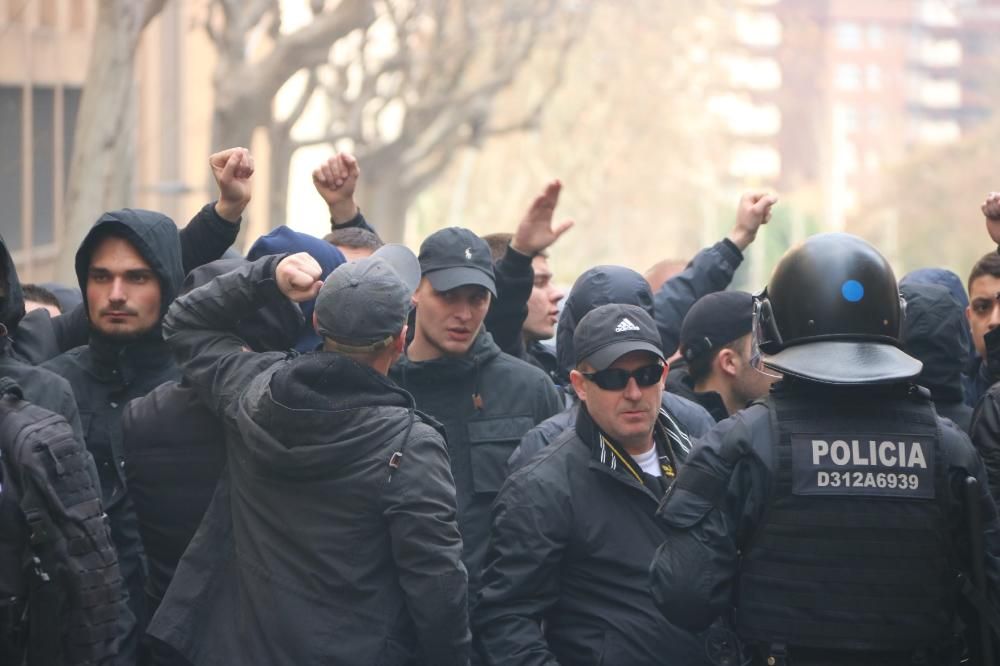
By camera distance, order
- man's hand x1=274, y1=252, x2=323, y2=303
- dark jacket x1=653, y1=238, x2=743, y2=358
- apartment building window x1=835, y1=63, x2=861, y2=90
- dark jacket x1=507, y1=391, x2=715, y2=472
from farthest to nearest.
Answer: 1. apartment building window x1=835, y1=63, x2=861, y2=90
2. dark jacket x1=653, y1=238, x2=743, y2=358
3. dark jacket x1=507, y1=391, x2=715, y2=472
4. man's hand x1=274, y1=252, x2=323, y2=303

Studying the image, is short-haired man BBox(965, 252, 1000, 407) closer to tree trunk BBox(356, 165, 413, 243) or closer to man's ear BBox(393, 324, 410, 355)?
man's ear BBox(393, 324, 410, 355)

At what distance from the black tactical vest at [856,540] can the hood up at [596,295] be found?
2.20m

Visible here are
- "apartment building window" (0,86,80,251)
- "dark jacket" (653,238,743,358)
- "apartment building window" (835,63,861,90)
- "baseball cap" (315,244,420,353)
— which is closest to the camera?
"baseball cap" (315,244,420,353)

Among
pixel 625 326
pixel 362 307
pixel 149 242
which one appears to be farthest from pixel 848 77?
pixel 362 307

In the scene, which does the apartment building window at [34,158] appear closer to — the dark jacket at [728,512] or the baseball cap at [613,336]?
the baseball cap at [613,336]

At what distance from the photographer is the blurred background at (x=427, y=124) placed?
17.5 metres

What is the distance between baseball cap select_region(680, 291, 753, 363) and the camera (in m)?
6.03

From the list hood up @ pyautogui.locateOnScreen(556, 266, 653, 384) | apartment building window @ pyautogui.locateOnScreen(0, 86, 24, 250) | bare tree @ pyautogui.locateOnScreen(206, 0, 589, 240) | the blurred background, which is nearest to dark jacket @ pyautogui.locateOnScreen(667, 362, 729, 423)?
hood up @ pyautogui.locateOnScreen(556, 266, 653, 384)

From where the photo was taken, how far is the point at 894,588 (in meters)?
3.91

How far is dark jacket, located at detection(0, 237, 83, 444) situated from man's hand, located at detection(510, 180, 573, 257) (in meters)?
2.37

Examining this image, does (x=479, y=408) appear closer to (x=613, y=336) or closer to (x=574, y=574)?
(x=613, y=336)

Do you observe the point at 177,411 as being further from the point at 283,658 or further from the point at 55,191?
the point at 55,191

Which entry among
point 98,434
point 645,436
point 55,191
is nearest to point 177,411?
point 98,434

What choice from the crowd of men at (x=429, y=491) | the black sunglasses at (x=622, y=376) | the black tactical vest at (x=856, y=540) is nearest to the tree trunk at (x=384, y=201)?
the crowd of men at (x=429, y=491)
